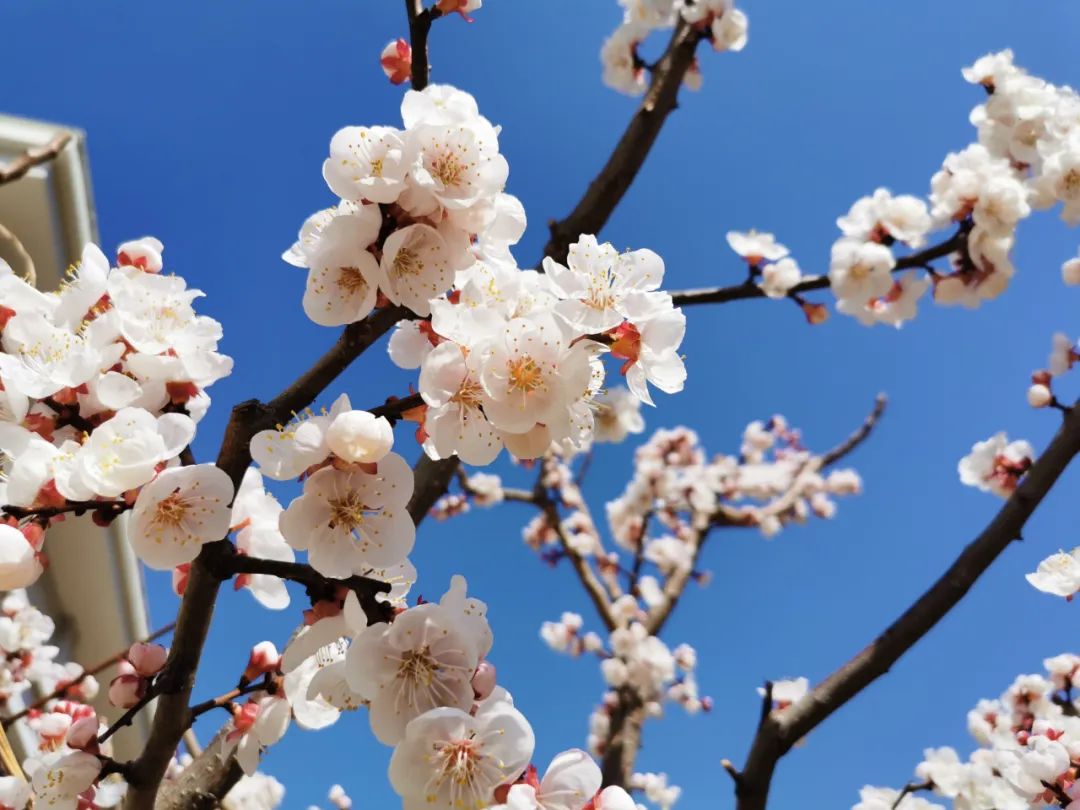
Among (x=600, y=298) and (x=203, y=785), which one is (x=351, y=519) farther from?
(x=203, y=785)

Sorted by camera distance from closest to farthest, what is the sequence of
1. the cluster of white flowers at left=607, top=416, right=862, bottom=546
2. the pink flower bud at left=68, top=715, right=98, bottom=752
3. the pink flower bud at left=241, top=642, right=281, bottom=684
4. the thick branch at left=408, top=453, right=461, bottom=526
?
the pink flower bud at left=68, top=715, right=98, bottom=752
the pink flower bud at left=241, top=642, right=281, bottom=684
the thick branch at left=408, top=453, right=461, bottom=526
the cluster of white flowers at left=607, top=416, right=862, bottom=546

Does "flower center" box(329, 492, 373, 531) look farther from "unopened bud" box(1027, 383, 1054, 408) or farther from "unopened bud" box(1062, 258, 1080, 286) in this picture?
"unopened bud" box(1062, 258, 1080, 286)

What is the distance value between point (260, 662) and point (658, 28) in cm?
326

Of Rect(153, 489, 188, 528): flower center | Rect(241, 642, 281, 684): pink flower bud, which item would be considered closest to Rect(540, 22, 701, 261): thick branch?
Rect(241, 642, 281, 684): pink flower bud

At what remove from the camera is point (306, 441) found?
852mm

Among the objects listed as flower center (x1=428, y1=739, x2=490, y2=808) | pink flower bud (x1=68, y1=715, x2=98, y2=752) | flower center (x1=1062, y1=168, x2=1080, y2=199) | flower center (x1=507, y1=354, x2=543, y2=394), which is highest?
flower center (x1=1062, y1=168, x2=1080, y2=199)

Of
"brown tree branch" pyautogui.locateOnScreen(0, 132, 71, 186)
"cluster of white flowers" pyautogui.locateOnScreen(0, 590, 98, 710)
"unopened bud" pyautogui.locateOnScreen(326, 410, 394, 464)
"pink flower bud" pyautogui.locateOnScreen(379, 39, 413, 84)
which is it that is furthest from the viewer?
"cluster of white flowers" pyautogui.locateOnScreen(0, 590, 98, 710)

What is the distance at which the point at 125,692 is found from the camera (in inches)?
41.9

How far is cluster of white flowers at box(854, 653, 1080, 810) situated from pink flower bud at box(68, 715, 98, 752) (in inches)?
79.3

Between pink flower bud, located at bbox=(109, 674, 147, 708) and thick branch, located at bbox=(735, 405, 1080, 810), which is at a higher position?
thick branch, located at bbox=(735, 405, 1080, 810)

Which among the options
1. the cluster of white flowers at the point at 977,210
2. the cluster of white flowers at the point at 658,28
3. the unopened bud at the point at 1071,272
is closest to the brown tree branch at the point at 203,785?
the cluster of white flowers at the point at 977,210

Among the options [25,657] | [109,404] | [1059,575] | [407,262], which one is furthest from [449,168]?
[25,657]

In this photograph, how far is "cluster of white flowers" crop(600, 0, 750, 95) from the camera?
9.82ft

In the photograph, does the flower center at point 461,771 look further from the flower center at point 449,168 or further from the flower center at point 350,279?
the flower center at point 449,168
